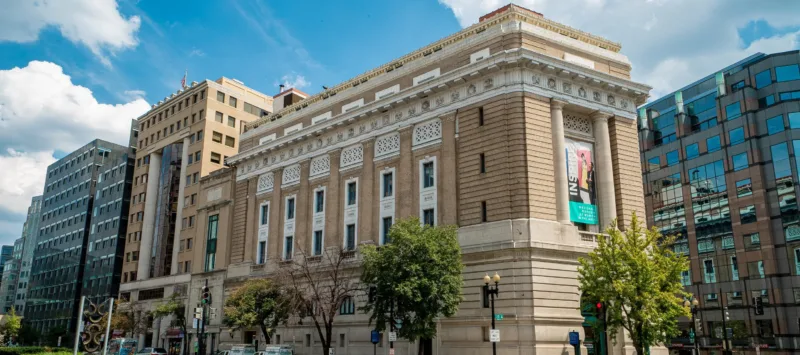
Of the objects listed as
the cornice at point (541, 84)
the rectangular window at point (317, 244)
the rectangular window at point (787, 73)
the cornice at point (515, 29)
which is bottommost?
the rectangular window at point (317, 244)

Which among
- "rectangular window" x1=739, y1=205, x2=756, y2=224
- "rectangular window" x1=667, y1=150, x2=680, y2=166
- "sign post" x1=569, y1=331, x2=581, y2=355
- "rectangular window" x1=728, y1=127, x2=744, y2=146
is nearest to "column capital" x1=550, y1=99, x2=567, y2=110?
"sign post" x1=569, y1=331, x2=581, y2=355

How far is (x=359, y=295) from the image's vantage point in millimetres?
46750

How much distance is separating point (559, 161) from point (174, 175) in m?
55.4

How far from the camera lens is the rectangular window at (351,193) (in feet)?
168

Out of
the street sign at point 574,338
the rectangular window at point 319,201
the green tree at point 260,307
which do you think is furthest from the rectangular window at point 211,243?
the street sign at point 574,338

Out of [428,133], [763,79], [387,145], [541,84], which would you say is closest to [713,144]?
[763,79]

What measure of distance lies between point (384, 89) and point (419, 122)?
5840mm

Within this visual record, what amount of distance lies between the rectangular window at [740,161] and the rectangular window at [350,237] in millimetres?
39263

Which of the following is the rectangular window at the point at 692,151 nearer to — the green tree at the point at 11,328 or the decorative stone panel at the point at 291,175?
the decorative stone panel at the point at 291,175

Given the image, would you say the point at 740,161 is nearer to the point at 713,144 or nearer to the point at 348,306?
the point at 713,144

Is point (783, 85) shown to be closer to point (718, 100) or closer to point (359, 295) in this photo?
Answer: point (718, 100)

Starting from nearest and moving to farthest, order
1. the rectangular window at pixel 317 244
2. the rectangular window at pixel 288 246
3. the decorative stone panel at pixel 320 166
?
the rectangular window at pixel 317 244 < the decorative stone panel at pixel 320 166 < the rectangular window at pixel 288 246

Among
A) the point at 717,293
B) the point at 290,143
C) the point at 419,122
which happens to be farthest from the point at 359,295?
the point at 717,293

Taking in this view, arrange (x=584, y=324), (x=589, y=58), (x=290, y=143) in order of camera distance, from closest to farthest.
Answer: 1. (x=584, y=324)
2. (x=589, y=58)
3. (x=290, y=143)
